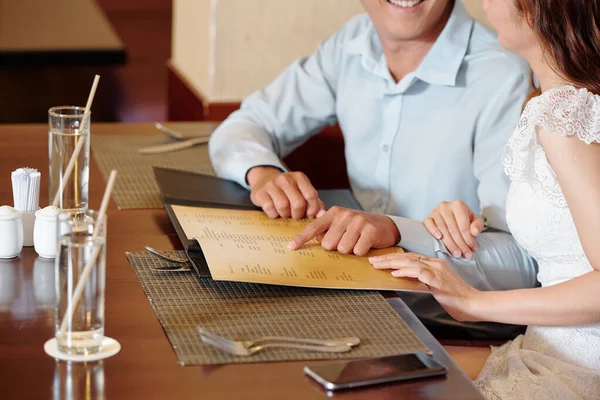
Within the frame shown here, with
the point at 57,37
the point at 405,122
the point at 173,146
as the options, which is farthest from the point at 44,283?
the point at 57,37

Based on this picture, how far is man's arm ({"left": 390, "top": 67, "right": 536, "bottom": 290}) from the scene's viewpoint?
161cm

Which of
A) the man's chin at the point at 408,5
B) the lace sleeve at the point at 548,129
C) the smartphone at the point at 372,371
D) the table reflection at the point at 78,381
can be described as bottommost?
the table reflection at the point at 78,381

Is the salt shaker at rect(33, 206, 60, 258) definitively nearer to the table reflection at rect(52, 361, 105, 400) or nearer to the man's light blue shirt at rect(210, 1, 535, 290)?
the table reflection at rect(52, 361, 105, 400)

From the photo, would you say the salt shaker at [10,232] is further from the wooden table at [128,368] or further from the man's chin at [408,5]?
the man's chin at [408,5]

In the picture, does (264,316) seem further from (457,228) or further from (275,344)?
(457,228)

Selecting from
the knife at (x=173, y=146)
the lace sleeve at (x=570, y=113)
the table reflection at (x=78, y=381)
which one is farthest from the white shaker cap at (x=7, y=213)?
the lace sleeve at (x=570, y=113)

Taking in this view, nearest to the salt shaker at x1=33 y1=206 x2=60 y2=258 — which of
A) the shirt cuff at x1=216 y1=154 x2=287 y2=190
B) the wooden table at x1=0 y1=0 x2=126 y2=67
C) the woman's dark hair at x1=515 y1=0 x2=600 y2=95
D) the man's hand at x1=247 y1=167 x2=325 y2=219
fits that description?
the man's hand at x1=247 y1=167 x2=325 y2=219

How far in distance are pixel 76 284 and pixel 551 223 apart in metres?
0.78

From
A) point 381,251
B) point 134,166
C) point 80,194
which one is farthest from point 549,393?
point 134,166

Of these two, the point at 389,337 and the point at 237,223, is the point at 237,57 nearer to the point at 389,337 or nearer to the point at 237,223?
the point at 237,223

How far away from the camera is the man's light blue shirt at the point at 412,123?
72.3 inches

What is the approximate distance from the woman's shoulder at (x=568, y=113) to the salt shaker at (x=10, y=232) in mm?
773

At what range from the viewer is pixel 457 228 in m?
1.63

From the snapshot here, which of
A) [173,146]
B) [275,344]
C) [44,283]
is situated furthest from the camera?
[173,146]
